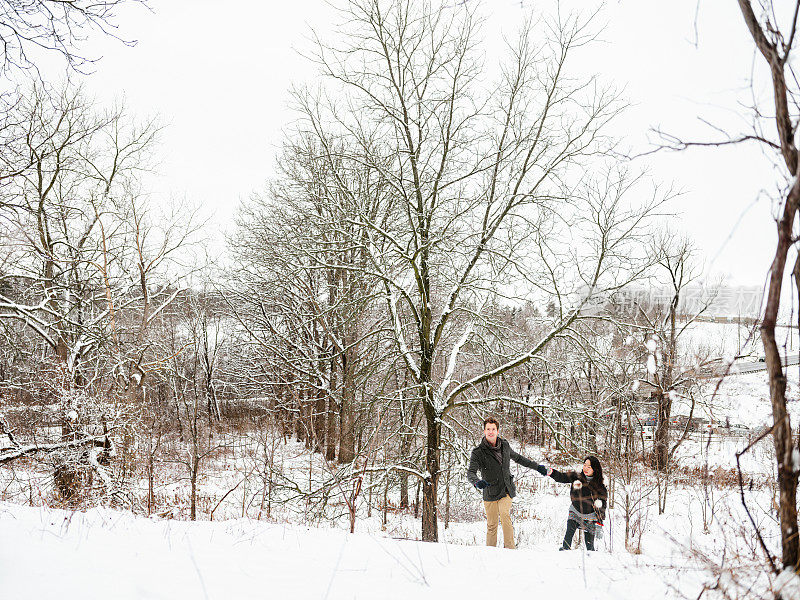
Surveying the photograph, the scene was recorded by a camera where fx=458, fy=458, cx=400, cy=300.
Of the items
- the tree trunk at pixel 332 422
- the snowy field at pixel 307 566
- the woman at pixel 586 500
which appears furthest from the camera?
the tree trunk at pixel 332 422

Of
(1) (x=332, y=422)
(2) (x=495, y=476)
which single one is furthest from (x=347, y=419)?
(2) (x=495, y=476)

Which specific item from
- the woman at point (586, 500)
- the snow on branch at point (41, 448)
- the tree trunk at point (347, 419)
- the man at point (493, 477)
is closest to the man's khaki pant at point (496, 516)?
the man at point (493, 477)

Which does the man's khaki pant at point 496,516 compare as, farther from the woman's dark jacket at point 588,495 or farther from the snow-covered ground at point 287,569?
the snow-covered ground at point 287,569

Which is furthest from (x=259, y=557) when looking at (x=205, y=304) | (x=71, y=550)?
(x=205, y=304)

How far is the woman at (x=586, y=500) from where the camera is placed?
658 cm

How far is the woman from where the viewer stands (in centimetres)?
658

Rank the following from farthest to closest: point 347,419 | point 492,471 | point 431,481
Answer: point 347,419 < point 431,481 < point 492,471

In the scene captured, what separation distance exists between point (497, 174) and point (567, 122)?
1.65m

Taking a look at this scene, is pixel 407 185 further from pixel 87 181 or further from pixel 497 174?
pixel 87 181

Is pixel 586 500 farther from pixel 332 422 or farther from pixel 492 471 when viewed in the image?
pixel 332 422

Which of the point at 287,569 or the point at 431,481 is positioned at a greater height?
the point at 287,569

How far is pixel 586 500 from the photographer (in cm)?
670

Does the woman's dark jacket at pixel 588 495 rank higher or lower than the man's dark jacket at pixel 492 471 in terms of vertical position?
lower

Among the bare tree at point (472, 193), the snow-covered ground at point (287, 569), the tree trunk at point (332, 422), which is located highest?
the bare tree at point (472, 193)
